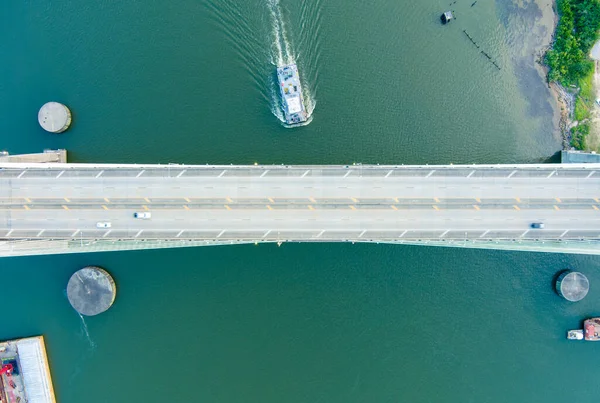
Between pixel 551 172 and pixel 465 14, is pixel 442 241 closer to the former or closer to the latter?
pixel 551 172

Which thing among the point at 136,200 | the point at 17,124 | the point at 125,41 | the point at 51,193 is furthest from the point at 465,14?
the point at 17,124

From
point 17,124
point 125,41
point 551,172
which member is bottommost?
point 551,172

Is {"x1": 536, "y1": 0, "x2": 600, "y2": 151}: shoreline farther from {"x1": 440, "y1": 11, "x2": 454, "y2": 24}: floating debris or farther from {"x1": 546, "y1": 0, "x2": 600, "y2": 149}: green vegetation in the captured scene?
{"x1": 440, "y1": 11, "x2": 454, "y2": 24}: floating debris

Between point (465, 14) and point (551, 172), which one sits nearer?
point (551, 172)

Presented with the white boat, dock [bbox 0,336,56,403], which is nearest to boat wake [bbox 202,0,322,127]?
the white boat

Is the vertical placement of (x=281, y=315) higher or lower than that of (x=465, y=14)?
lower

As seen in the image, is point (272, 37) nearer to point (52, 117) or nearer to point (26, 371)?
point (52, 117)
